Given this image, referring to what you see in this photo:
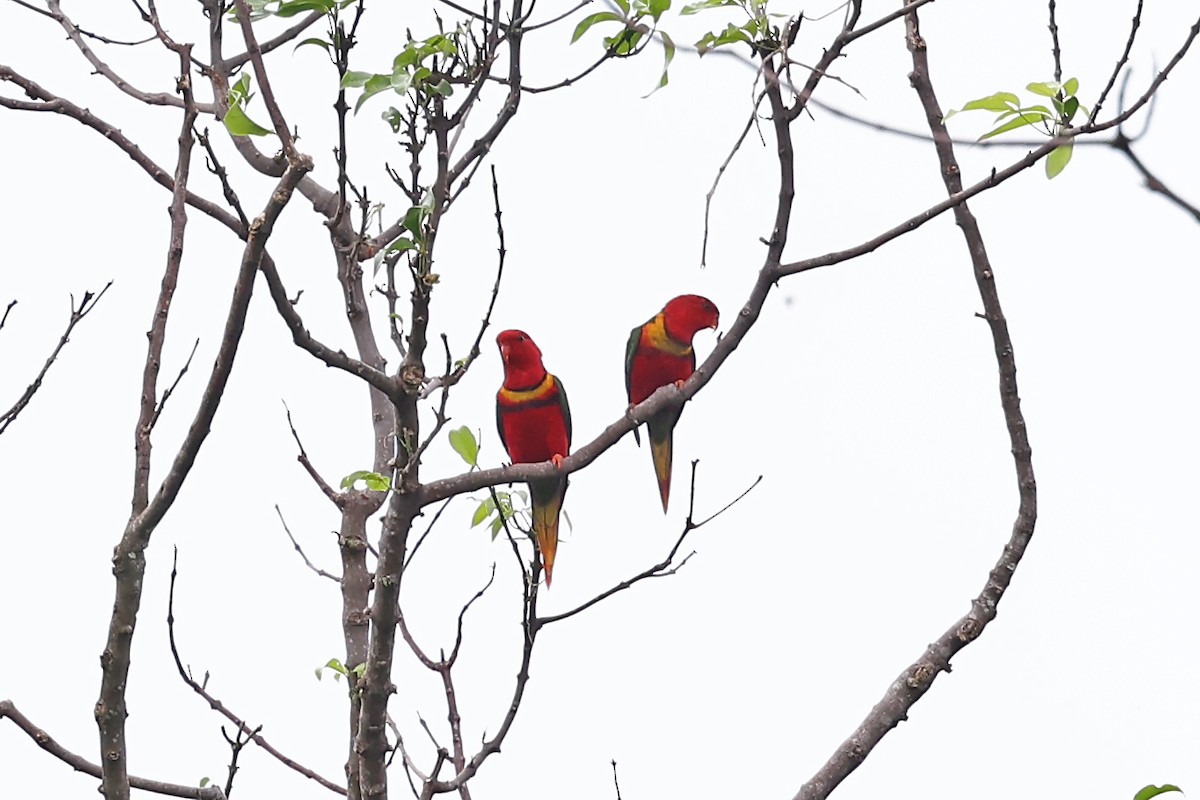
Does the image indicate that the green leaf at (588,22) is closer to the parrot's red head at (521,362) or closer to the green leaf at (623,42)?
the green leaf at (623,42)

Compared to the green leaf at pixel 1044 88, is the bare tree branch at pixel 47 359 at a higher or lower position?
higher

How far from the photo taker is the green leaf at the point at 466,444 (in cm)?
221

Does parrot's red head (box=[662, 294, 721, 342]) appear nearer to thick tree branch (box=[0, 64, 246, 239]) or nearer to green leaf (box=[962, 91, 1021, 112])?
thick tree branch (box=[0, 64, 246, 239])

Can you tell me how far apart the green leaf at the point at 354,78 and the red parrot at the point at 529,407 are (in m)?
1.57

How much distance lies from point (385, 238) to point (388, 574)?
0.82 metres

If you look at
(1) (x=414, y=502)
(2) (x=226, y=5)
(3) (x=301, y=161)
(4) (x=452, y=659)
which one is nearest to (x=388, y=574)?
(1) (x=414, y=502)

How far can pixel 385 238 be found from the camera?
2568 millimetres

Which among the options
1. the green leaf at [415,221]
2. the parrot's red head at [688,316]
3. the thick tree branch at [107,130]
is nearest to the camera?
the green leaf at [415,221]

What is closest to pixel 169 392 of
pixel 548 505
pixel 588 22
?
pixel 588 22

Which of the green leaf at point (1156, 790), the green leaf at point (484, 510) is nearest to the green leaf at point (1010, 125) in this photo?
the green leaf at point (1156, 790)

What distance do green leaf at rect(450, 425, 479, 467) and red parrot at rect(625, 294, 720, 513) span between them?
1449 mm

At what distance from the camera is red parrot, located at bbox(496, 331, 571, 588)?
3.54m

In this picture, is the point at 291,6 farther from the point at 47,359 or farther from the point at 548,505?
the point at 548,505

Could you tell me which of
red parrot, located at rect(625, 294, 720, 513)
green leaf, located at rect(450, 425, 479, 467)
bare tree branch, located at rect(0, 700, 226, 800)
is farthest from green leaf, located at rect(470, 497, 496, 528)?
red parrot, located at rect(625, 294, 720, 513)
